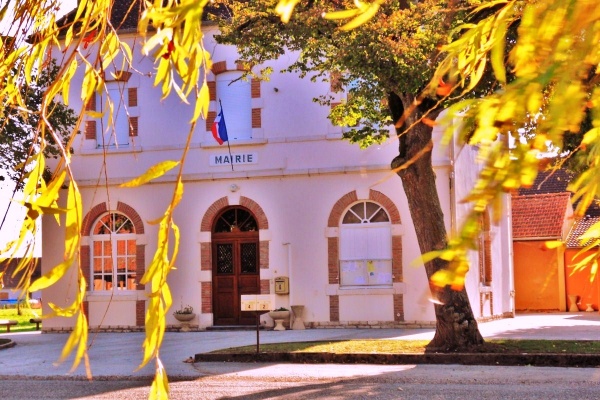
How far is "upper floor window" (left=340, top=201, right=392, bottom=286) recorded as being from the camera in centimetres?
2286

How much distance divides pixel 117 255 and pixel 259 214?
3.84 m

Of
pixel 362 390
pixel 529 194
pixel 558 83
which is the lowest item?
pixel 362 390

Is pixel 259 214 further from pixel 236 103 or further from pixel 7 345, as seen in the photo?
pixel 7 345

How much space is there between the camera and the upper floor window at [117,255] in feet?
80.2

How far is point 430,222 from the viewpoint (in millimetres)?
15828

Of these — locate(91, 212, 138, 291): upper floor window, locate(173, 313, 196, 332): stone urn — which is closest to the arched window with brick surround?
locate(91, 212, 138, 291): upper floor window

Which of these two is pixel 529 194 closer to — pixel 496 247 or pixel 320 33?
pixel 496 247

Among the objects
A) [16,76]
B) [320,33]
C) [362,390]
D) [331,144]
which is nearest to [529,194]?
[331,144]

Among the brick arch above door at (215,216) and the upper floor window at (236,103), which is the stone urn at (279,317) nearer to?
the brick arch above door at (215,216)

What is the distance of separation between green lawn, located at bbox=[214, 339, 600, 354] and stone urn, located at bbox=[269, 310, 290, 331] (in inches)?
222

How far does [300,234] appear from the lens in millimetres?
23281

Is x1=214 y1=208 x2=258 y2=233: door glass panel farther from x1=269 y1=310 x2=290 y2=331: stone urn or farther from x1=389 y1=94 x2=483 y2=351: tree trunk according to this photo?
x1=389 y1=94 x2=483 y2=351: tree trunk

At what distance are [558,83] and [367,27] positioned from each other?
1323cm

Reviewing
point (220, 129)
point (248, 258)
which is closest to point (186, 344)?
point (248, 258)
